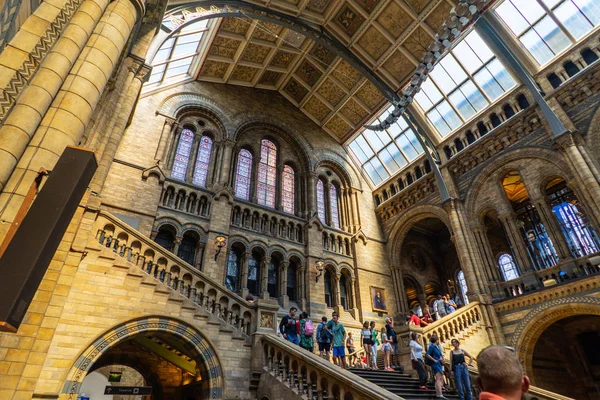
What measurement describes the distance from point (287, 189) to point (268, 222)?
9.78 ft

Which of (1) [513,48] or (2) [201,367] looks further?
(1) [513,48]

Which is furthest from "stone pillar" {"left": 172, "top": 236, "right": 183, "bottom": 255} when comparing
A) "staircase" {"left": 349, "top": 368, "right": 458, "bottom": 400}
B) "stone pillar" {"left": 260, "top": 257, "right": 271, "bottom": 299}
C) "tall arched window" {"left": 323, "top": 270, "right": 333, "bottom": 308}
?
"staircase" {"left": 349, "top": 368, "right": 458, "bottom": 400}

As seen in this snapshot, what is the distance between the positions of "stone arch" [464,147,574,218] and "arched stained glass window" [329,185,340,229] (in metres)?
6.75

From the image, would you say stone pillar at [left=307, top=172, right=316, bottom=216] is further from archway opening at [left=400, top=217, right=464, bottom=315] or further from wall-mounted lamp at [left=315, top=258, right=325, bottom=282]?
archway opening at [left=400, top=217, right=464, bottom=315]

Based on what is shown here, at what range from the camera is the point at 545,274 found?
1318 centimetres

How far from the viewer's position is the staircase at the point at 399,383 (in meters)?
7.28

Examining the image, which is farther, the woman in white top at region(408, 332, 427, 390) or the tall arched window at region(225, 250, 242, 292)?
the tall arched window at region(225, 250, 242, 292)

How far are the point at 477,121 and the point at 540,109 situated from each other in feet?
9.24

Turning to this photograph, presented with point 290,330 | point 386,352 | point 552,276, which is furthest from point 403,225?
point 290,330

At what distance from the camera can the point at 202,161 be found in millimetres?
16156

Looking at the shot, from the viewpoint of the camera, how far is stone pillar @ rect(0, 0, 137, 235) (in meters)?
4.07

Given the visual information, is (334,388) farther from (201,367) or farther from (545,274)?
(545,274)

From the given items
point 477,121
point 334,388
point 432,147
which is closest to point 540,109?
point 477,121

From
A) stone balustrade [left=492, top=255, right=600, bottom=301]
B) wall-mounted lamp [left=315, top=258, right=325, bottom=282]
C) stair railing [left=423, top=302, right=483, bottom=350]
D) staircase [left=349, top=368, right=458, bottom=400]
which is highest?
wall-mounted lamp [left=315, top=258, right=325, bottom=282]
